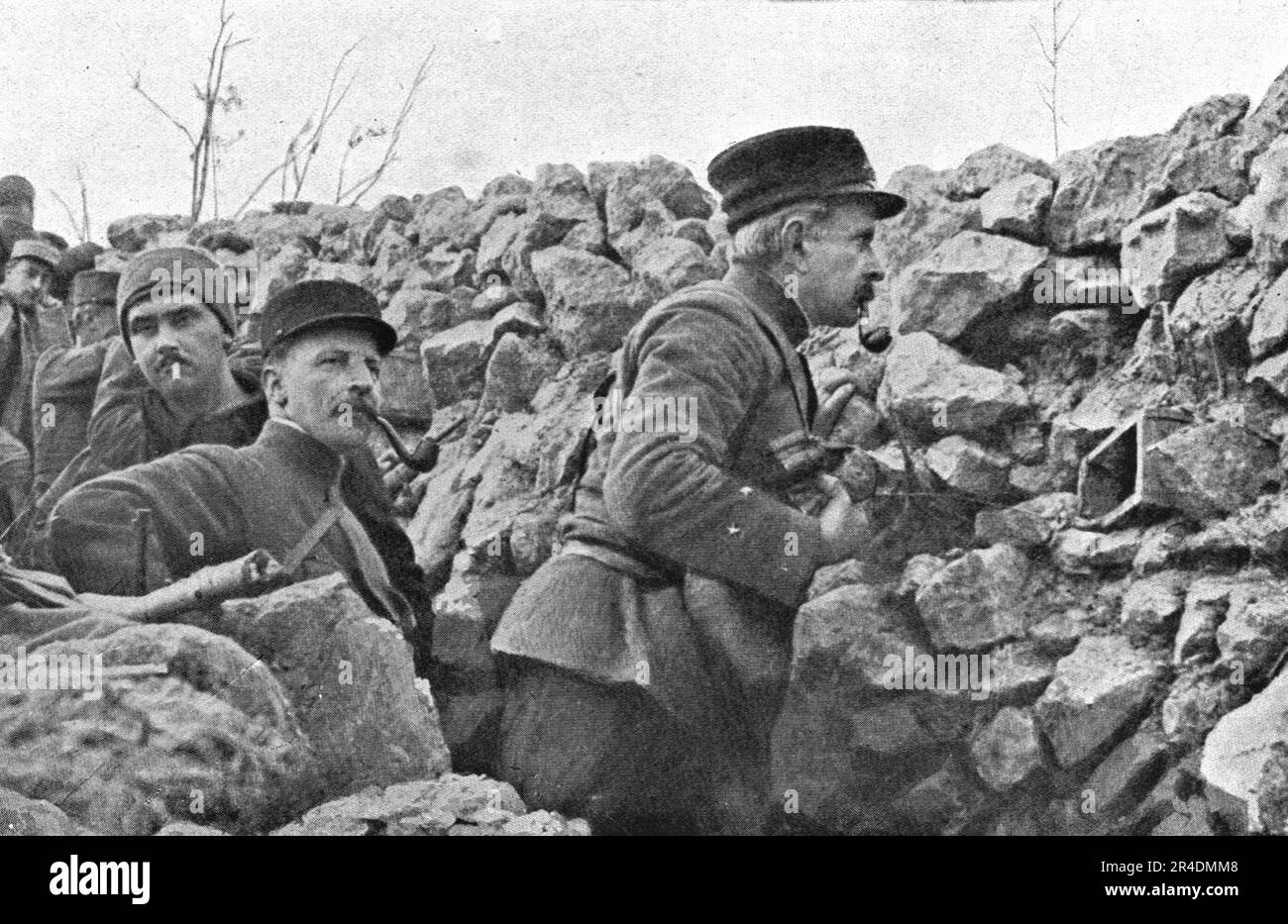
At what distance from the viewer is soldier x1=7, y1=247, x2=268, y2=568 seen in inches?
394

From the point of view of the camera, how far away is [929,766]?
923 cm

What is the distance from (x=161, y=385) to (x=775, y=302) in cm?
236

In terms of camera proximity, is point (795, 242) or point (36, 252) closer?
point (795, 242)

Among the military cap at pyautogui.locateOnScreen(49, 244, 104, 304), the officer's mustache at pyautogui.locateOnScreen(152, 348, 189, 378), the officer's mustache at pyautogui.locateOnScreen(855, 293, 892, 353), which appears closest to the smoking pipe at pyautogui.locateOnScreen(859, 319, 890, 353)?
the officer's mustache at pyautogui.locateOnScreen(855, 293, 892, 353)

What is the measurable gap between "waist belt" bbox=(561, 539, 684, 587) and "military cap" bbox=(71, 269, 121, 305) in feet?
8.57

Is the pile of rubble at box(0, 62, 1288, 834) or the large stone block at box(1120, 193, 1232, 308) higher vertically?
the large stone block at box(1120, 193, 1232, 308)

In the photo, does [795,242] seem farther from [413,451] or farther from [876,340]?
[413,451]

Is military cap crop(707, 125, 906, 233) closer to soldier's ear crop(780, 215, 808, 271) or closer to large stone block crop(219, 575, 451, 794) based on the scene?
soldier's ear crop(780, 215, 808, 271)

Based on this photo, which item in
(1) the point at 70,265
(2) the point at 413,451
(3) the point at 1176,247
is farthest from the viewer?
(1) the point at 70,265

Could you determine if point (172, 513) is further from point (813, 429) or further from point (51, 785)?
point (813, 429)

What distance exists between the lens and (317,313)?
10.1 m

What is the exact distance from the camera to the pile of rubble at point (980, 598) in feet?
29.7
